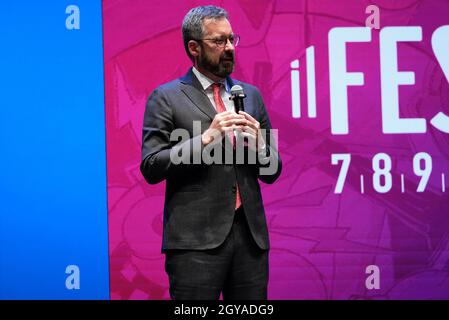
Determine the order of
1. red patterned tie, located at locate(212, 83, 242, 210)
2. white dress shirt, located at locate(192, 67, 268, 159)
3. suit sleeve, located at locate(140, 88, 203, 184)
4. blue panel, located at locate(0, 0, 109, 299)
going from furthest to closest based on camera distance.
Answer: blue panel, located at locate(0, 0, 109, 299) < white dress shirt, located at locate(192, 67, 268, 159) < red patterned tie, located at locate(212, 83, 242, 210) < suit sleeve, located at locate(140, 88, 203, 184)

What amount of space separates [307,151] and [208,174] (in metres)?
1.56

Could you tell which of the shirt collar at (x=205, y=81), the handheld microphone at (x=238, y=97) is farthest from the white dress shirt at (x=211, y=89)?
the handheld microphone at (x=238, y=97)

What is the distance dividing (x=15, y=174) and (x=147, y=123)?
162 centimetres

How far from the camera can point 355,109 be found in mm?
3688

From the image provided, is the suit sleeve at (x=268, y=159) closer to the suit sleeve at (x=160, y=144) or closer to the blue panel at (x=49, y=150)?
the suit sleeve at (x=160, y=144)

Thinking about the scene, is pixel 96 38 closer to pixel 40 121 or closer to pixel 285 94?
pixel 40 121

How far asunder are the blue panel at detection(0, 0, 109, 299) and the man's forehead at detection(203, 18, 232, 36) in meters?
1.49

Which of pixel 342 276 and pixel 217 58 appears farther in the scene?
pixel 342 276

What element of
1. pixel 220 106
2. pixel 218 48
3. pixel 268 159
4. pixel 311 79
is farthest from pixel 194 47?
pixel 311 79

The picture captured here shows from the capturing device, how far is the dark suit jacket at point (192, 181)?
2170mm

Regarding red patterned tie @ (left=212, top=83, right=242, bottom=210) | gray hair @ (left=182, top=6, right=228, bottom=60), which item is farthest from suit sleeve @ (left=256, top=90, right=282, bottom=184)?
gray hair @ (left=182, top=6, right=228, bottom=60)

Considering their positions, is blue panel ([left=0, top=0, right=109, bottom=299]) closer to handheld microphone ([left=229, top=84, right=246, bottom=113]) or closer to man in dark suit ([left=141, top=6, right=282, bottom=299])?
man in dark suit ([left=141, top=6, right=282, bottom=299])

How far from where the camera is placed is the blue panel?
3588 millimetres
